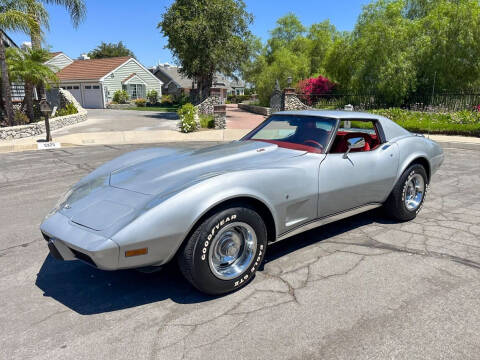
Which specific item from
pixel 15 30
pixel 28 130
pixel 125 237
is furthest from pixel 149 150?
pixel 15 30

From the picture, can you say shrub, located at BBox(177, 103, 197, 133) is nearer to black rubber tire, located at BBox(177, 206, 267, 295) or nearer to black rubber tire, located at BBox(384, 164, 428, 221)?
black rubber tire, located at BBox(384, 164, 428, 221)

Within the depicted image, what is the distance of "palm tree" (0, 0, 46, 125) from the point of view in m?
15.1

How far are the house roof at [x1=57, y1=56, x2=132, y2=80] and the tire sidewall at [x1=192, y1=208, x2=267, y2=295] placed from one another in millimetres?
40205

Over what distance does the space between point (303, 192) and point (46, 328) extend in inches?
92.3

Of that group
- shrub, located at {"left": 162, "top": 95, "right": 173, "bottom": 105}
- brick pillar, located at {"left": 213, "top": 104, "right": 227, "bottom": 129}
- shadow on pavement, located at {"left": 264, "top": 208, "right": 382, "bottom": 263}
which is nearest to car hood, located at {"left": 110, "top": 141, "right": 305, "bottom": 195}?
shadow on pavement, located at {"left": 264, "top": 208, "right": 382, "bottom": 263}

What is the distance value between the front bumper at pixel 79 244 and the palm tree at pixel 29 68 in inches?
669

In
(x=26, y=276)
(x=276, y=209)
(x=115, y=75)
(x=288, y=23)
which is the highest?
(x=288, y=23)

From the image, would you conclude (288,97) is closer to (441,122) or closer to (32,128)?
(441,122)

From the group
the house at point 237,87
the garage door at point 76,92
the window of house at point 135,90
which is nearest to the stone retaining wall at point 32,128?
the garage door at point 76,92

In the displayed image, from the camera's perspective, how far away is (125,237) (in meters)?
2.59

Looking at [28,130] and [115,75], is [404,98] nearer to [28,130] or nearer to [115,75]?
[28,130]

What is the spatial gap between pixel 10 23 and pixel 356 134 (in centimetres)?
1613

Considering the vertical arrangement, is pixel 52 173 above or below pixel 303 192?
below

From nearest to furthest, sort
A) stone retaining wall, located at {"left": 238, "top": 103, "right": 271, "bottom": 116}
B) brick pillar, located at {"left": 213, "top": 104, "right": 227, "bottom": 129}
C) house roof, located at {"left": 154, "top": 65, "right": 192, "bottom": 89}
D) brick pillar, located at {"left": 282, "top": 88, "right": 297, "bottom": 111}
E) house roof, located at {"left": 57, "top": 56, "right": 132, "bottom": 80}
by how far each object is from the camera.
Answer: brick pillar, located at {"left": 213, "top": 104, "right": 227, "bottom": 129} → brick pillar, located at {"left": 282, "top": 88, "right": 297, "bottom": 111} → stone retaining wall, located at {"left": 238, "top": 103, "right": 271, "bottom": 116} → house roof, located at {"left": 57, "top": 56, "right": 132, "bottom": 80} → house roof, located at {"left": 154, "top": 65, "right": 192, "bottom": 89}
